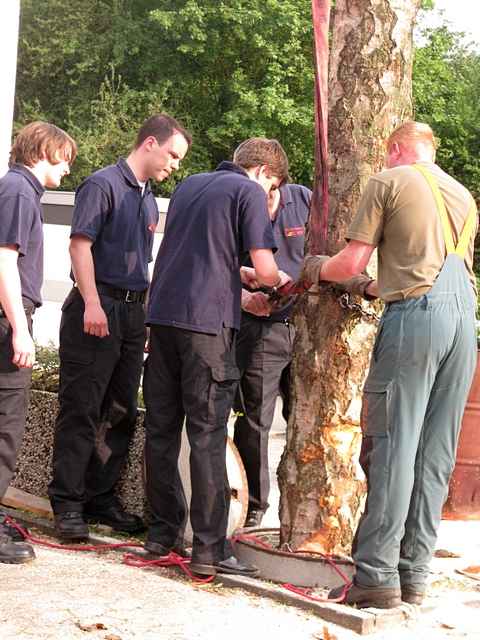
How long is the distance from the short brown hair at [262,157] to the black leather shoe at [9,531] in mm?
2114

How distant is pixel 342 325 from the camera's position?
210 inches

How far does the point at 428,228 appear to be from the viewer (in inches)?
189

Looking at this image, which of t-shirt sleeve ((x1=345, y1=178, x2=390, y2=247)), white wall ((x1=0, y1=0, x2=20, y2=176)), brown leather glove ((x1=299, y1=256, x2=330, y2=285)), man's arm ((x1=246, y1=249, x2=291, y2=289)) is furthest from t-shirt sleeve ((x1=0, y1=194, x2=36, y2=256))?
white wall ((x1=0, y1=0, x2=20, y2=176))

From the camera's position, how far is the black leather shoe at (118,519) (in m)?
6.15

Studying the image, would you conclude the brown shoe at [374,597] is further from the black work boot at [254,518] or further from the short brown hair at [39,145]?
the short brown hair at [39,145]

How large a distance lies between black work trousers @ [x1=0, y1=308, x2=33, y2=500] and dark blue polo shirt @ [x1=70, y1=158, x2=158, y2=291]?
2.47 ft

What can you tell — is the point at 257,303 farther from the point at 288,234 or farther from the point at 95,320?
the point at 288,234

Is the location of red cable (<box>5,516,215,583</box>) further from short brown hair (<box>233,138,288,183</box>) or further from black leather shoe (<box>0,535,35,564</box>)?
short brown hair (<box>233,138,288,183</box>)

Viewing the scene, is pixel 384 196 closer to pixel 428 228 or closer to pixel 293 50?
pixel 428 228

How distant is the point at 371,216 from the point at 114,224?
172 centimetres

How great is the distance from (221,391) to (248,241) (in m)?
0.70

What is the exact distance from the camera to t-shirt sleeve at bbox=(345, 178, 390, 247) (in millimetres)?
4812

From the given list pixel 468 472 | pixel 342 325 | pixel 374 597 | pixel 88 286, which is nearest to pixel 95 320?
pixel 88 286

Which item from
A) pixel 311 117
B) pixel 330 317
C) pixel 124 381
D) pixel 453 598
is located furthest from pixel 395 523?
pixel 311 117
